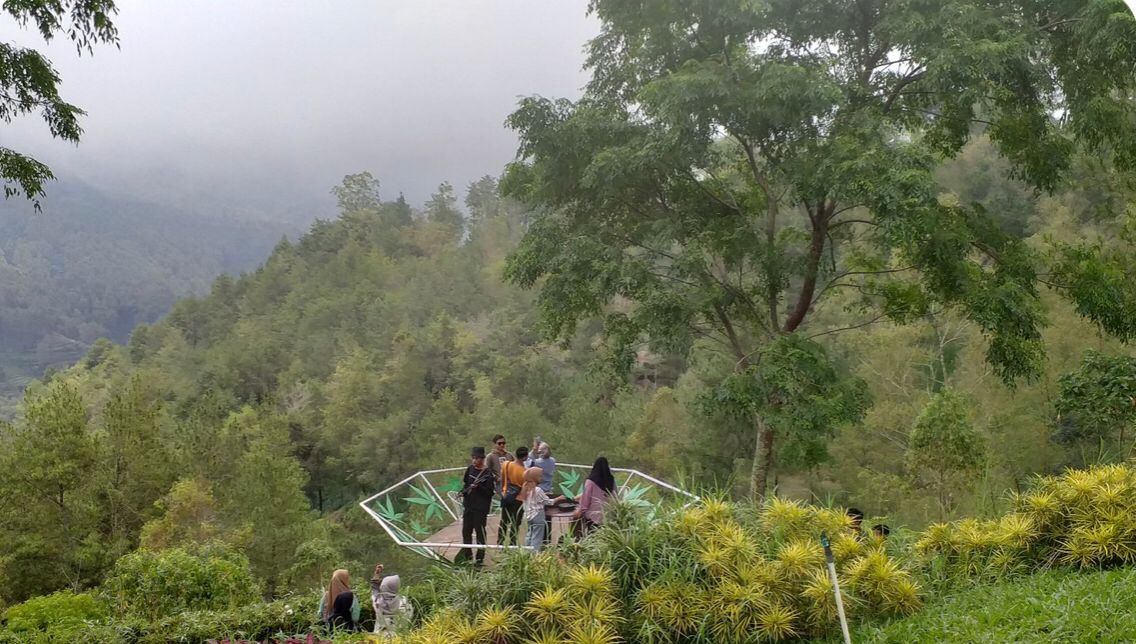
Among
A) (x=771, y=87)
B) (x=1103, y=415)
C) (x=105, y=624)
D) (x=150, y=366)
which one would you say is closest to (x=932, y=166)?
(x=771, y=87)

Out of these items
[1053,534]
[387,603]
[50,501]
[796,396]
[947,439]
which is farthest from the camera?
[50,501]

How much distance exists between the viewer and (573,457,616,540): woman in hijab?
6.57 m

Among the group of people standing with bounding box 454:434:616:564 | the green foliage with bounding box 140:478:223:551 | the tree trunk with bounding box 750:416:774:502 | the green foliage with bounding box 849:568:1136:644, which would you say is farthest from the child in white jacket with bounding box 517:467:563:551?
the green foliage with bounding box 140:478:223:551

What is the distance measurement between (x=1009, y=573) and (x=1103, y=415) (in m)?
4.25

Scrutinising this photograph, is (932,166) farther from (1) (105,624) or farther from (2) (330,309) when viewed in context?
(2) (330,309)

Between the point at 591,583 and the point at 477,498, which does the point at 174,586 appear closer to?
the point at 477,498

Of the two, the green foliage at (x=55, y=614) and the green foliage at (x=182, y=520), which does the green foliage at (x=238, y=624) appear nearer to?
the green foliage at (x=55, y=614)

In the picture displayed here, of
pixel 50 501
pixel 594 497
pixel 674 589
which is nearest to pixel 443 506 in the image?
pixel 594 497

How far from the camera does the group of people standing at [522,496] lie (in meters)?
6.66

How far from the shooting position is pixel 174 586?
34.2 feet

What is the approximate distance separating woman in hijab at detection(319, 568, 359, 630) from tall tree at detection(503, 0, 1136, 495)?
4591mm

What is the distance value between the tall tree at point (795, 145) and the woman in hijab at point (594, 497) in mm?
3071

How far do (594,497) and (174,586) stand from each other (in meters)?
7.09

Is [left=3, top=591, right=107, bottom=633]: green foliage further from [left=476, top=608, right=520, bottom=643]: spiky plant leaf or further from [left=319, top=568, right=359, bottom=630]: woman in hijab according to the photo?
[left=476, top=608, right=520, bottom=643]: spiky plant leaf
